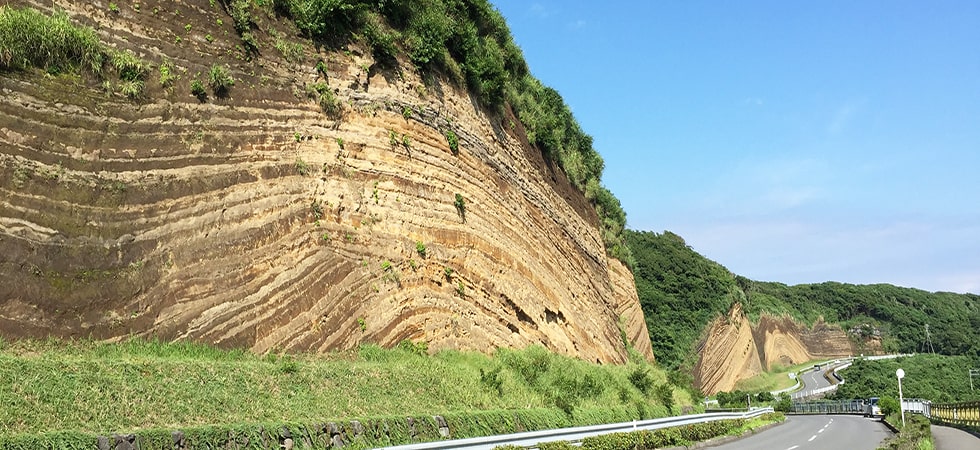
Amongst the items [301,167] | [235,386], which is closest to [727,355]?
[301,167]

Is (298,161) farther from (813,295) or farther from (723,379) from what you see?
(813,295)

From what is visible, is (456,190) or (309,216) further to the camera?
(456,190)

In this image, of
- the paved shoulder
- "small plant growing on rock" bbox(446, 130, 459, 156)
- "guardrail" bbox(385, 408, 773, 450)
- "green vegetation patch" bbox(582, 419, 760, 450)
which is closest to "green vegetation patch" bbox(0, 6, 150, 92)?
"small plant growing on rock" bbox(446, 130, 459, 156)

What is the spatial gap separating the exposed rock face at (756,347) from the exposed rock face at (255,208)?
120 ft

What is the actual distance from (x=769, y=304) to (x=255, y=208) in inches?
3201

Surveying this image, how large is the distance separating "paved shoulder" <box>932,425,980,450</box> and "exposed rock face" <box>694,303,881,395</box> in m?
31.1

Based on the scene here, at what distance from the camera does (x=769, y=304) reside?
86250mm

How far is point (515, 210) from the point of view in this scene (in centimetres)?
2327

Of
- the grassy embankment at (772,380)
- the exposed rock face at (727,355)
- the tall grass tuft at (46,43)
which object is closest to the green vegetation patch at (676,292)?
the exposed rock face at (727,355)

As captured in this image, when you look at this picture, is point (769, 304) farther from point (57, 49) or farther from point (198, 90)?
point (57, 49)

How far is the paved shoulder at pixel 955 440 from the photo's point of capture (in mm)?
16562

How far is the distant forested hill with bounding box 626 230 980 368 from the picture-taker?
55.4 meters

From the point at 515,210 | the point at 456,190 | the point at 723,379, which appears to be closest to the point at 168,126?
the point at 456,190

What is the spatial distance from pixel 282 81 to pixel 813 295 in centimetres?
12411
